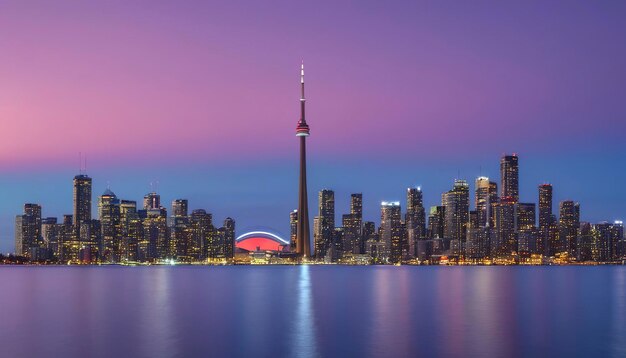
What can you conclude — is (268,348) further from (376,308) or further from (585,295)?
(585,295)

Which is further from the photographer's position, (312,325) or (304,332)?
(312,325)

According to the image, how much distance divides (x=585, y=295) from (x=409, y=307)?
123 feet

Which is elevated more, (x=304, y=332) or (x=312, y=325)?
(x=304, y=332)

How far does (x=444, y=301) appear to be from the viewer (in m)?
98.1

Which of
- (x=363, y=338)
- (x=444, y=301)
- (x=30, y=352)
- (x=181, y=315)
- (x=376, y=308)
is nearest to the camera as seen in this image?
(x=30, y=352)

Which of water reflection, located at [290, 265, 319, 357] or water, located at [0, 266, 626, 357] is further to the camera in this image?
water, located at [0, 266, 626, 357]

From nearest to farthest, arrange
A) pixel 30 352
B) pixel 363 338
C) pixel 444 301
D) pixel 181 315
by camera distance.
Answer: pixel 30 352 < pixel 363 338 < pixel 181 315 < pixel 444 301

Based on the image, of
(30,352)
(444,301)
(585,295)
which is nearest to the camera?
(30,352)

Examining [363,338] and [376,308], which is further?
[376,308]

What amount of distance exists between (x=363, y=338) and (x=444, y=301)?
41350mm

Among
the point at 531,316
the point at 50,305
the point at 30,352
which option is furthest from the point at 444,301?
the point at 30,352

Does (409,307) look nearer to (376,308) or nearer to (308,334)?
(376,308)

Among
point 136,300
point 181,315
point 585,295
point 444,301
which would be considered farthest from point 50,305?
point 585,295

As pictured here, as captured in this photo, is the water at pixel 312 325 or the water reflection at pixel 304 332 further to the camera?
the water at pixel 312 325
